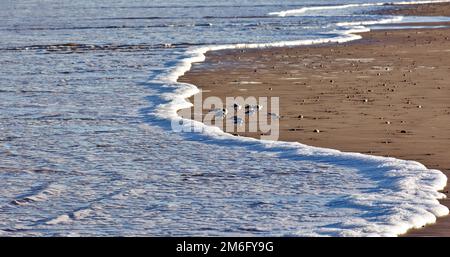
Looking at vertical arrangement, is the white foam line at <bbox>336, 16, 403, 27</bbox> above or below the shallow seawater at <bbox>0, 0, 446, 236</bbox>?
below

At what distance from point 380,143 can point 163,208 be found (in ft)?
10.8

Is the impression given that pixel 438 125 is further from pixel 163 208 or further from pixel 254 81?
pixel 254 81

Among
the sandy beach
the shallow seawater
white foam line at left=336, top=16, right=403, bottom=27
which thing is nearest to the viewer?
the shallow seawater

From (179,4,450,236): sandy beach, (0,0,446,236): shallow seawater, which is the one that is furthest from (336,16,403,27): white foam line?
(0,0,446,236): shallow seawater

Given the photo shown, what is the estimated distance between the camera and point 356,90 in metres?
15.1

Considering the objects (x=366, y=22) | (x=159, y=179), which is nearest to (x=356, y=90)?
(x=159, y=179)

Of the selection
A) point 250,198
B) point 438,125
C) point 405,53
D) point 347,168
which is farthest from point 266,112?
point 405,53

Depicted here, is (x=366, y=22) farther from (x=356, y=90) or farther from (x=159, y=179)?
(x=159, y=179)

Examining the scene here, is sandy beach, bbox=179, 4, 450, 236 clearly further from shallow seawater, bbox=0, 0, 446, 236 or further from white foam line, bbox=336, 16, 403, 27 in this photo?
white foam line, bbox=336, 16, 403, 27

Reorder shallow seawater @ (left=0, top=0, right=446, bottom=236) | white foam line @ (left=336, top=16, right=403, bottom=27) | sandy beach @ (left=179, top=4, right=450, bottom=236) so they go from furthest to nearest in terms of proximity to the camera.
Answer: white foam line @ (left=336, top=16, right=403, bottom=27) < sandy beach @ (left=179, top=4, right=450, bottom=236) < shallow seawater @ (left=0, top=0, right=446, bottom=236)

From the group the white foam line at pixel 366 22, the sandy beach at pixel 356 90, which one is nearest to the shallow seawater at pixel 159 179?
the sandy beach at pixel 356 90

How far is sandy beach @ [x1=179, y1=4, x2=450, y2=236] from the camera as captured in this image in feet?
34.2

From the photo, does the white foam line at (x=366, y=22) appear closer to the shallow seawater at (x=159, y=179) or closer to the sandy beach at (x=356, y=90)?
the sandy beach at (x=356, y=90)

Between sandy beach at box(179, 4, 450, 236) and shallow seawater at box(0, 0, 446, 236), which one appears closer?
shallow seawater at box(0, 0, 446, 236)
